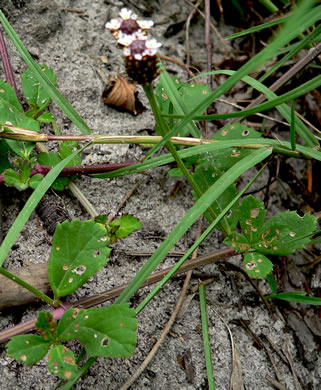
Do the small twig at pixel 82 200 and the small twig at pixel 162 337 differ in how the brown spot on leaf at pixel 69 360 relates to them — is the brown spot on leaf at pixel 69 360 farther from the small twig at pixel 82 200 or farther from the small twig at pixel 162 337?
the small twig at pixel 82 200

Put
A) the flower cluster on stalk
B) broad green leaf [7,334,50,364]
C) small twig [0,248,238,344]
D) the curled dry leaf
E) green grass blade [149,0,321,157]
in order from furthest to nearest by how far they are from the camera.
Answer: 1. the curled dry leaf
2. small twig [0,248,238,344]
3. broad green leaf [7,334,50,364]
4. the flower cluster on stalk
5. green grass blade [149,0,321,157]

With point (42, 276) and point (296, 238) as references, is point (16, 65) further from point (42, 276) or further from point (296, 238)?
point (296, 238)

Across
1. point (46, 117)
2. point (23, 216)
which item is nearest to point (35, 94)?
point (46, 117)

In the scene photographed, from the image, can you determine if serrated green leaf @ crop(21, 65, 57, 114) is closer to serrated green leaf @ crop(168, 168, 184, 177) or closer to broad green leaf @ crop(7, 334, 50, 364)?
serrated green leaf @ crop(168, 168, 184, 177)

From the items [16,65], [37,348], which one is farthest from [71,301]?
[16,65]

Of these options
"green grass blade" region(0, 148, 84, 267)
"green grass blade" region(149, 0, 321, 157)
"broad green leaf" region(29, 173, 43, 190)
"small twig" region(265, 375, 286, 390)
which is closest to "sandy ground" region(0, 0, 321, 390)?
"small twig" region(265, 375, 286, 390)

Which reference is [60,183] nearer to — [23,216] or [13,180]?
[13,180]
